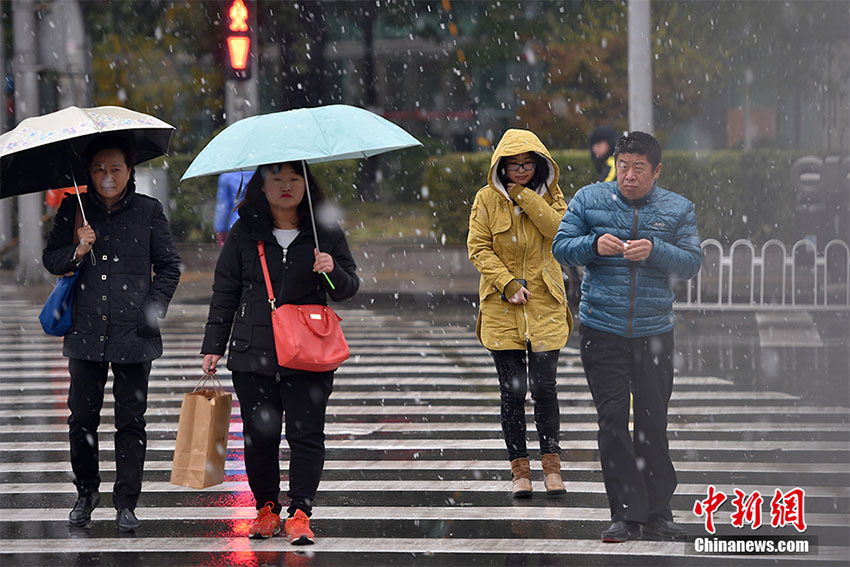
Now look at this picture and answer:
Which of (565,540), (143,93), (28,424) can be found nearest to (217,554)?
(565,540)

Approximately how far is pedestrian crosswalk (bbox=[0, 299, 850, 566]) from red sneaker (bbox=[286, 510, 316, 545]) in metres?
0.05

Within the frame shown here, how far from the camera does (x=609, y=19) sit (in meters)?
25.5

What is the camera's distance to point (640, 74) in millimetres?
15430

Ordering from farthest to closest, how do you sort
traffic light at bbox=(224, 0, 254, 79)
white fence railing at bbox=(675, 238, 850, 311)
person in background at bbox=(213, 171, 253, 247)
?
white fence railing at bbox=(675, 238, 850, 311)
traffic light at bbox=(224, 0, 254, 79)
person in background at bbox=(213, 171, 253, 247)

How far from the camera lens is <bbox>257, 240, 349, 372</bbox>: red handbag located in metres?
5.70

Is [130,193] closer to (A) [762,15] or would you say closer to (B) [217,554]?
(B) [217,554]

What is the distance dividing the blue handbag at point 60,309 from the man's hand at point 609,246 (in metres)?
2.52

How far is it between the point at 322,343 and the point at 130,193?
1.35 meters

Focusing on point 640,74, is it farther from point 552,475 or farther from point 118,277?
point 118,277

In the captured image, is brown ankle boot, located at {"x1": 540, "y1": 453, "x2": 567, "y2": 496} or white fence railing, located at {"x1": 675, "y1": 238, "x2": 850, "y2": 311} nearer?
brown ankle boot, located at {"x1": 540, "y1": 453, "x2": 567, "y2": 496}

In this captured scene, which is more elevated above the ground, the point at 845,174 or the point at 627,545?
the point at 845,174

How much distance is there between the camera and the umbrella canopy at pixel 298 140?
559cm

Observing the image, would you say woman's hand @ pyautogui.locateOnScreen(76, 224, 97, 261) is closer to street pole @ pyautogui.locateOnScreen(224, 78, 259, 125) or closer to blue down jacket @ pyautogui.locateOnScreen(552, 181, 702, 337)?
blue down jacket @ pyautogui.locateOnScreen(552, 181, 702, 337)

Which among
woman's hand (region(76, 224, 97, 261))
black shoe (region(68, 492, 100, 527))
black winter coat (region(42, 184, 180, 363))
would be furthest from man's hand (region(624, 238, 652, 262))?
black shoe (region(68, 492, 100, 527))
